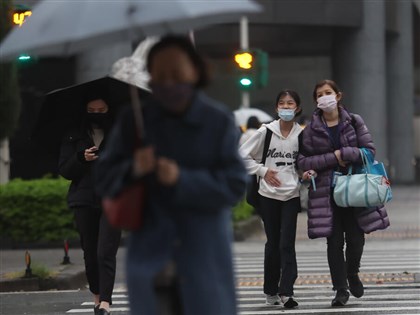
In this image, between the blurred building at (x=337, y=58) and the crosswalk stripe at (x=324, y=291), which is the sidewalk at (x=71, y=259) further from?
the blurred building at (x=337, y=58)

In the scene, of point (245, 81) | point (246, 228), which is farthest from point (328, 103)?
point (245, 81)

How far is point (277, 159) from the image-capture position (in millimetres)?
9789

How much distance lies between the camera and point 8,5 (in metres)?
20.4

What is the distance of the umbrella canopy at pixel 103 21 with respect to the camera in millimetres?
4695

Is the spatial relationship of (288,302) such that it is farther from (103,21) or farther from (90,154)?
(103,21)

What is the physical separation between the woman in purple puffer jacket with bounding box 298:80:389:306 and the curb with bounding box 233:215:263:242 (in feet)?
30.5

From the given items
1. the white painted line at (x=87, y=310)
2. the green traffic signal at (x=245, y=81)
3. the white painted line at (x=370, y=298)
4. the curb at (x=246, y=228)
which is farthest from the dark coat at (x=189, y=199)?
the green traffic signal at (x=245, y=81)

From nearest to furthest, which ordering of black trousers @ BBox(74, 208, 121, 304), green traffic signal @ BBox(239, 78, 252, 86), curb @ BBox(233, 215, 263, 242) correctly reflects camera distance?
1. black trousers @ BBox(74, 208, 121, 304)
2. curb @ BBox(233, 215, 263, 242)
3. green traffic signal @ BBox(239, 78, 252, 86)

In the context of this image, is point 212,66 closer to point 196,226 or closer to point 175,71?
point 175,71

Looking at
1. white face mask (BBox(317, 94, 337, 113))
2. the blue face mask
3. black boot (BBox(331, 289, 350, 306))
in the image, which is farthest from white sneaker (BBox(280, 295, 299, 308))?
white face mask (BBox(317, 94, 337, 113))

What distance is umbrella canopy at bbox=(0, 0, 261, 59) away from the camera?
4.70 m

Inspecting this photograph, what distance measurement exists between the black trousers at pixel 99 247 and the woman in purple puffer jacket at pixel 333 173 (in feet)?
6.13

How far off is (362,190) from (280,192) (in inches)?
29.4

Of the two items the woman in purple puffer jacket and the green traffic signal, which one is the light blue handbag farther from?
the green traffic signal
